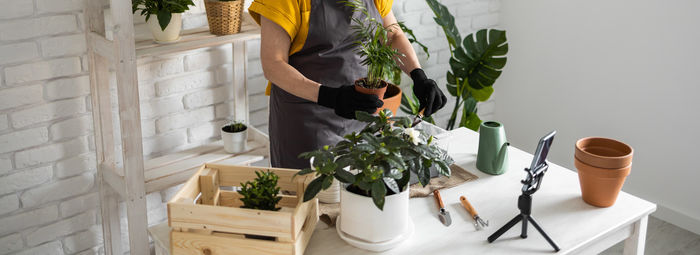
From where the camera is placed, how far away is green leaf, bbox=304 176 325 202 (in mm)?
1383

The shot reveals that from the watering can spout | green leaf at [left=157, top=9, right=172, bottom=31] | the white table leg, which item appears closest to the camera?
the white table leg

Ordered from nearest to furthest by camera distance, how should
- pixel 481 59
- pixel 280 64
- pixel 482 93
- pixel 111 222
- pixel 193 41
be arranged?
pixel 280 64, pixel 193 41, pixel 111 222, pixel 481 59, pixel 482 93

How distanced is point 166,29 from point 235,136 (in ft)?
1.80

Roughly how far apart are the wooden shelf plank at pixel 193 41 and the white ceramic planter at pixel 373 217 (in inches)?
43.4

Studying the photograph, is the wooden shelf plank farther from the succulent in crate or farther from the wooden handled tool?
the wooden handled tool

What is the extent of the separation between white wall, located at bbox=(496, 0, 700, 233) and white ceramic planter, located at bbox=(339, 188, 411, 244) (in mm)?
2236

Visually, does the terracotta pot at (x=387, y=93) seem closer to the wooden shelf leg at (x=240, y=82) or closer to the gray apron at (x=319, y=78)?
the gray apron at (x=319, y=78)

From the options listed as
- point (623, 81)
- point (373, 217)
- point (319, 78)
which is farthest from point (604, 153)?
point (623, 81)

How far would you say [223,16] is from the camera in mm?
2361

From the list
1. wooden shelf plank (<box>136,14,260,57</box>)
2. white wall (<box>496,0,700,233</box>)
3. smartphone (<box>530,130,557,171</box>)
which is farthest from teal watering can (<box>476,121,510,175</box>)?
white wall (<box>496,0,700,233</box>)

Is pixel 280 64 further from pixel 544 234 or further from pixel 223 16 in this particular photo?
pixel 544 234

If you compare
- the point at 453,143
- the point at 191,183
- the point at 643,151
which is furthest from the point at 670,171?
the point at 191,183

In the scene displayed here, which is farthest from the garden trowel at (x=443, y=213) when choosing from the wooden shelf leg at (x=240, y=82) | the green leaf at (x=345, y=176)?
the wooden shelf leg at (x=240, y=82)

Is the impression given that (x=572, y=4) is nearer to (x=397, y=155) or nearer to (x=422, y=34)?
→ (x=422, y=34)
